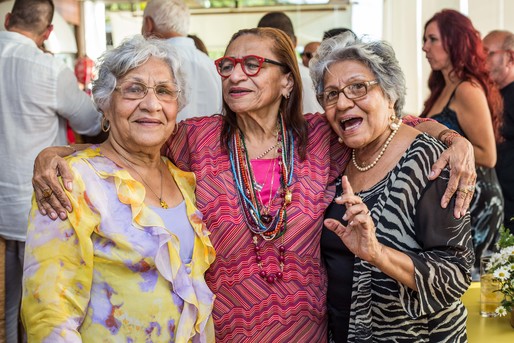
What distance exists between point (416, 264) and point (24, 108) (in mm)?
2480

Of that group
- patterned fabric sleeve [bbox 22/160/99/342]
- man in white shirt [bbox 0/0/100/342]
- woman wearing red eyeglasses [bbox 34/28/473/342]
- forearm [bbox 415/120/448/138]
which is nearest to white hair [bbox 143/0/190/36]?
man in white shirt [bbox 0/0/100/342]

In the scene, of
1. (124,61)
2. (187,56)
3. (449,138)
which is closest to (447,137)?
(449,138)

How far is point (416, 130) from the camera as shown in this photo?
2.34 meters

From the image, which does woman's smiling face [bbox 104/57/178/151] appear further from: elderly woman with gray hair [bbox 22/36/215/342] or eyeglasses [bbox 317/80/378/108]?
eyeglasses [bbox 317/80/378/108]

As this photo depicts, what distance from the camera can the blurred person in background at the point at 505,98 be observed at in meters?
4.96

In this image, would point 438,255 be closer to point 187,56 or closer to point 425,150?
point 425,150

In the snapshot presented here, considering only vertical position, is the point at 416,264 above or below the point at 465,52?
below

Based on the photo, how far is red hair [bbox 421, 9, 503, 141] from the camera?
13.0 feet

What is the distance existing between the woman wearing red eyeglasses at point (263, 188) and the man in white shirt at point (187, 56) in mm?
1267

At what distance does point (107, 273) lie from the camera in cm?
204

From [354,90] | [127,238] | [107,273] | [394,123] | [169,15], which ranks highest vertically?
[169,15]

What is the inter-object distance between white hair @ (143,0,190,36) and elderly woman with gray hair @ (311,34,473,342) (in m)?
1.81

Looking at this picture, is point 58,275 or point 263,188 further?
point 263,188

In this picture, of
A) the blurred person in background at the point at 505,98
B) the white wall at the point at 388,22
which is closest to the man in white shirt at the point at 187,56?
the blurred person in background at the point at 505,98
